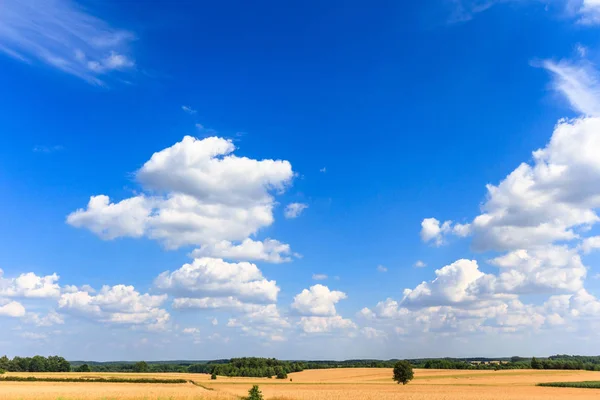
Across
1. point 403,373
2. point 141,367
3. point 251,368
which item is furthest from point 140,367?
point 403,373

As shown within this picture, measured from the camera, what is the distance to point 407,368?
3903 inches

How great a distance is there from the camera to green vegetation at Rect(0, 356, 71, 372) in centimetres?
17300

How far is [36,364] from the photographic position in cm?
17500

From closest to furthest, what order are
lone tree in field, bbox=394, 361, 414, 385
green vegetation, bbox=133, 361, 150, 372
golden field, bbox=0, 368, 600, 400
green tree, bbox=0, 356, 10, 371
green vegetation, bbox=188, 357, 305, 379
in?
1. golden field, bbox=0, 368, 600, 400
2. lone tree in field, bbox=394, 361, 414, 385
3. green vegetation, bbox=188, 357, 305, 379
4. green tree, bbox=0, 356, 10, 371
5. green vegetation, bbox=133, 361, 150, 372

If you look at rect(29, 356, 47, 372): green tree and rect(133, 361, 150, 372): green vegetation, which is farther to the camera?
rect(133, 361, 150, 372): green vegetation

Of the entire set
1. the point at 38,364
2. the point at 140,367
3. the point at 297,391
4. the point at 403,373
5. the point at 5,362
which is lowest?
the point at 140,367

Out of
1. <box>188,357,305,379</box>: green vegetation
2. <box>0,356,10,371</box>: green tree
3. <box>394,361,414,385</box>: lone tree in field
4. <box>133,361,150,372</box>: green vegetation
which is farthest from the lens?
<box>133,361,150,372</box>: green vegetation

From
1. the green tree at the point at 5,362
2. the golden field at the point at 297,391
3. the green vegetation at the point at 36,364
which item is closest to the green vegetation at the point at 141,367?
the green vegetation at the point at 36,364

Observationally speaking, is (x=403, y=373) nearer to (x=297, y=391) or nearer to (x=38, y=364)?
(x=297, y=391)

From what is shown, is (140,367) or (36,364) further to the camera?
(140,367)

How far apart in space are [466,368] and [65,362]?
13973 cm

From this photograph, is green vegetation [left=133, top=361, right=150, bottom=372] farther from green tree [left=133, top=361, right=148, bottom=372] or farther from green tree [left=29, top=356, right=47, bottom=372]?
green tree [left=29, top=356, right=47, bottom=372]

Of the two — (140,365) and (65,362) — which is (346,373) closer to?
(140,365)

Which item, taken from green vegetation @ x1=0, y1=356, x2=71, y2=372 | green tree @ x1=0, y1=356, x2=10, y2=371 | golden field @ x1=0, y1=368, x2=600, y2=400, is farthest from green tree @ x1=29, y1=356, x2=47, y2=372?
golden field @ x1=0, y1=368, x2=600, y2=400
